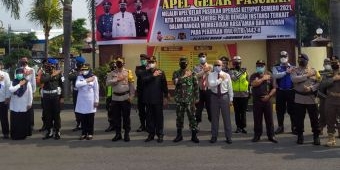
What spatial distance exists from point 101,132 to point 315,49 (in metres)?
11.9

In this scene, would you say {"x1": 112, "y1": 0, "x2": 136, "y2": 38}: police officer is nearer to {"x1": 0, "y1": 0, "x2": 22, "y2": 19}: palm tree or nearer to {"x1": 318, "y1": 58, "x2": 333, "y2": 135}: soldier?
{"x1": 0, "y1": 0, "x2": 22, "y2": 19}: palm tree

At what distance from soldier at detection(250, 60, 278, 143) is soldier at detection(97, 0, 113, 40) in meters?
10.6

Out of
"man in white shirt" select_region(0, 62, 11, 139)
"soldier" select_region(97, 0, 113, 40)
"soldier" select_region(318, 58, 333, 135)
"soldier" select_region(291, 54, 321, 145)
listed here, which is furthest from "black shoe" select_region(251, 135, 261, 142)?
"soldier" select_region(97, 0, 113, 40)

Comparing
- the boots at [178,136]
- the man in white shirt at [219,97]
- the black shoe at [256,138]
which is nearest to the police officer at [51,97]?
the boots at [178,136]

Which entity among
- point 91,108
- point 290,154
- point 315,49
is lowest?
point 290,154

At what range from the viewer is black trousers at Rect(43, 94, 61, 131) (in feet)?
38.9

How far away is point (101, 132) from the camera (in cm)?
1281

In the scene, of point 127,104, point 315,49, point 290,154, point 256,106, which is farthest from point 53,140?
point 315,49

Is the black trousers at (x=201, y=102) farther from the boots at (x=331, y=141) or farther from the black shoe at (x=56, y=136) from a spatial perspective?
the black shoe at (x=56, y=136)

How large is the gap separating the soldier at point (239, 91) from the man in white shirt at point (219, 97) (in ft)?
3.99

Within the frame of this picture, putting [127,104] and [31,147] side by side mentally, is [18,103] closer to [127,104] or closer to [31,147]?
[31,147]

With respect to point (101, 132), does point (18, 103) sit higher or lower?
higher

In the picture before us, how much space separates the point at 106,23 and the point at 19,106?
925cm

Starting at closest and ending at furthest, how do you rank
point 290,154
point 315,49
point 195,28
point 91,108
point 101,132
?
1. point 290,154
2. point 91,108
3. point 101,132
4. point 195,28
5. point 315,49
